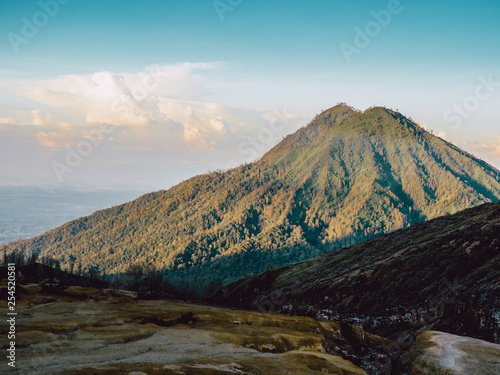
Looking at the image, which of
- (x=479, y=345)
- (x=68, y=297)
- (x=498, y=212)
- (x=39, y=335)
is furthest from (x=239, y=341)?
(x=498, y=212)

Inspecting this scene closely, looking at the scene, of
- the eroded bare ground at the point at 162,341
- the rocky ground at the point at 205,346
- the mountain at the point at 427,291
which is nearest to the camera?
the eroded bare ground at the point at 162,341

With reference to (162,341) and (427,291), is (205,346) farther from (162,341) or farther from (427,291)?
(427,291)

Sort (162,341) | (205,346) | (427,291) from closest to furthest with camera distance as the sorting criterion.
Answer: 1. (205,346)
2. (162,341)
3. (427,291)

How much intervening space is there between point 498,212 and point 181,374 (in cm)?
18416

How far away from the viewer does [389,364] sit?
8150 centimetres

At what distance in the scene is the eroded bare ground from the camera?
57.3m

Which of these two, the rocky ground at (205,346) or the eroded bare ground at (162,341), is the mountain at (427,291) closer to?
the rocky ground at (205,346)

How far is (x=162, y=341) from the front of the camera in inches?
2913

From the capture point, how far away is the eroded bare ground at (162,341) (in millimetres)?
57281

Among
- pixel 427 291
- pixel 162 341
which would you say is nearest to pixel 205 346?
pixel 162 341

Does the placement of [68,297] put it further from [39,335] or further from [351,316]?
[351,316]

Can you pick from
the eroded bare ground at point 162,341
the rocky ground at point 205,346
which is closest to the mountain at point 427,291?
the rocky ground at point 205,346

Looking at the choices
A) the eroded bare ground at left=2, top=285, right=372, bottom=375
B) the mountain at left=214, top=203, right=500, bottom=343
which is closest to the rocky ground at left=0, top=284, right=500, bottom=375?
the eroded bare ground at left=2, top=285, right=372, bottom=375

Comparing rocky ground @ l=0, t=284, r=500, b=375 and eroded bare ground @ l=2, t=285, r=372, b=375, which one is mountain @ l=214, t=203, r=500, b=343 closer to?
rocky ground @ l=0, t=284, r=500, b=375
